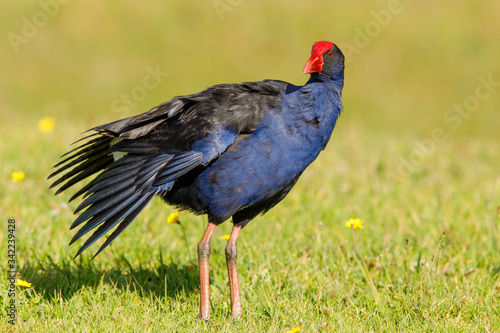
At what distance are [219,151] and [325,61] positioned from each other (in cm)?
84

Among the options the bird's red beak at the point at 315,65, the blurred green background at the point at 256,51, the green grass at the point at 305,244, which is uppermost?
the blurred green background at the point at 256,51

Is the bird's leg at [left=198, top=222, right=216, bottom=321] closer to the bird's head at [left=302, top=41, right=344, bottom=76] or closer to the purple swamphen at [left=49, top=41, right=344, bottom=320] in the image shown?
the purple swamphen at [left=49, top=41, right=344, bottom=320]

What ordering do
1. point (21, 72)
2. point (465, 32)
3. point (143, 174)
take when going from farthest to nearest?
point (465, 32) → point (21, 72) → point (143, 174)

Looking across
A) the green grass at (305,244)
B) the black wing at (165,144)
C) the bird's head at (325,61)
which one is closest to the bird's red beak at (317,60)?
the bird's head at (325,61)

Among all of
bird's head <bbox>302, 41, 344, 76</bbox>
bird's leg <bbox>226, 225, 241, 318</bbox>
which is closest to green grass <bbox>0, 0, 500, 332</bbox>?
bird's leg <bbox>226, 225, 241, 318</bbox>

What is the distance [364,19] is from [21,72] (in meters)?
7.50

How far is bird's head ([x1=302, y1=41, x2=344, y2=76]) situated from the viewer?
360 cm

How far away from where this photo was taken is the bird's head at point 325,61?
11.8 feet

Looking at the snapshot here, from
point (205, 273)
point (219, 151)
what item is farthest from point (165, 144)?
point (205, 273)

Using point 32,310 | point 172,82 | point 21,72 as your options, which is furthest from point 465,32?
point 32,310

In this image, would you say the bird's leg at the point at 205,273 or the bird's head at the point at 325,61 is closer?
the bird's leg at the point at 205,273

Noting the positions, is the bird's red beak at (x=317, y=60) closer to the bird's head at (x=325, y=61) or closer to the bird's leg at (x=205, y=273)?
the bird's head at (x=325, y=61)

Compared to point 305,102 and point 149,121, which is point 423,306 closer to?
point 305,102

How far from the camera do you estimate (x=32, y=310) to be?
3463 millimetres
